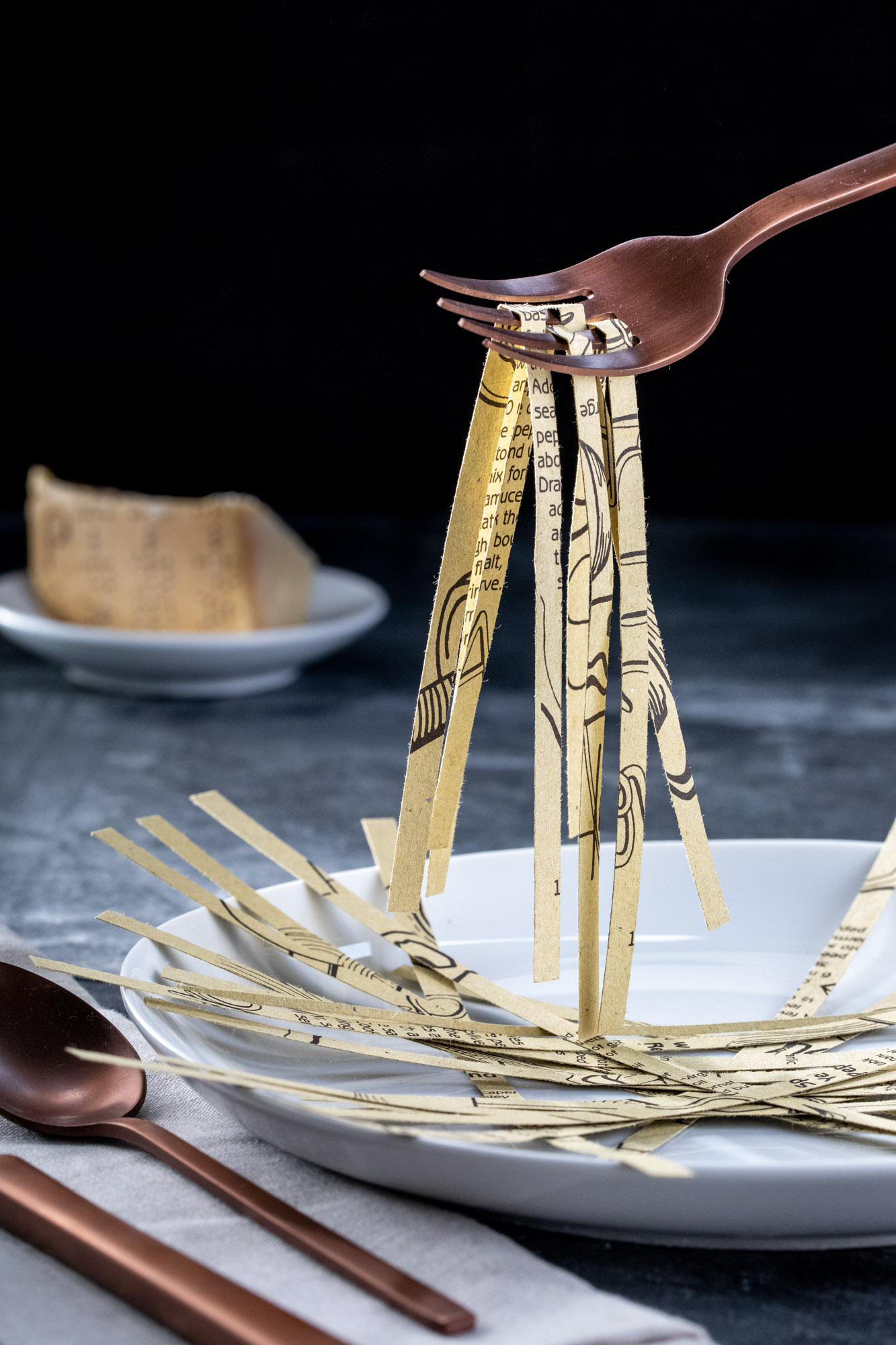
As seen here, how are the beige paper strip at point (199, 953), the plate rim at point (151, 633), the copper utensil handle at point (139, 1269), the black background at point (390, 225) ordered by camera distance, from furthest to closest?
the black background at point (390, 225)
the plate rim at point (151, 633)
the beige paper strip at point (199, 953)
the copper utensil handle at point (139, 1269)

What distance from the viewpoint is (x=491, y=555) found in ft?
0.97

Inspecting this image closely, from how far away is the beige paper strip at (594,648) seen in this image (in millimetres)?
281

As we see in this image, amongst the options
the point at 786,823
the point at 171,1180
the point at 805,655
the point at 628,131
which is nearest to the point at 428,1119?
the point at 171,1180

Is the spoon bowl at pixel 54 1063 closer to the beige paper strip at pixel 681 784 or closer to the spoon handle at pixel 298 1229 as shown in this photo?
the spoon handle at pixel 298 1229

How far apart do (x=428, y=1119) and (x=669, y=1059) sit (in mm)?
76

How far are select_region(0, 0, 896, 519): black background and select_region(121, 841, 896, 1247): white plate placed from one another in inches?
33.0

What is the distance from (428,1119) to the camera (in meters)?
0.24

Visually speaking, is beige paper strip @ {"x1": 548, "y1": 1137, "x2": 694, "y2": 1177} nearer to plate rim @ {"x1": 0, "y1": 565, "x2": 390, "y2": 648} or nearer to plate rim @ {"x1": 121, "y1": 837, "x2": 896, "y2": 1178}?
plate rim @ {"x1": 121, "y1": 837, "x2": 896, "y2": 1178}

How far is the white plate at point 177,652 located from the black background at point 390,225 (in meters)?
0.44

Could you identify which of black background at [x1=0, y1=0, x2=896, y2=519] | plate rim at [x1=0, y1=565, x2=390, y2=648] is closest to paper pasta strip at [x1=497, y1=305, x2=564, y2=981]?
plate rim at [x1=0, y1=565, x2=390, y2=648]

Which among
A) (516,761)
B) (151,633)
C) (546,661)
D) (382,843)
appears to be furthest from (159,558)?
(546,661)

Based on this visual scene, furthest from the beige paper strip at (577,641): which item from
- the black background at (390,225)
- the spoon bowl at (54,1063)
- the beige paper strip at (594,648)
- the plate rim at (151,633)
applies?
the black background at (390,225)

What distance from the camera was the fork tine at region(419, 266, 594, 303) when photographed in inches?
11.4

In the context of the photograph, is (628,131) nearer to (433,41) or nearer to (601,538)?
(433,41)
